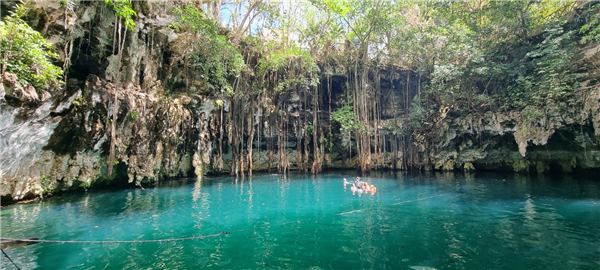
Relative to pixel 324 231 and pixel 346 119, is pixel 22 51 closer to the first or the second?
pixel 324 231

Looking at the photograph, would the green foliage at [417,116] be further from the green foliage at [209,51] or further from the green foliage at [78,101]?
the green foliage at [78,101]

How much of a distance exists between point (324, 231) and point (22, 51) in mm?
7348

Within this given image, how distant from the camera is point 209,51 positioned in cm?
1159

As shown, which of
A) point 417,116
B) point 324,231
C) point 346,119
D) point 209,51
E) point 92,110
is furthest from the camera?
point 346,119

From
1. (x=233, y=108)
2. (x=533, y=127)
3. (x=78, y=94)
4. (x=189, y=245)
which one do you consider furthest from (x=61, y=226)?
(x=533, y=127)

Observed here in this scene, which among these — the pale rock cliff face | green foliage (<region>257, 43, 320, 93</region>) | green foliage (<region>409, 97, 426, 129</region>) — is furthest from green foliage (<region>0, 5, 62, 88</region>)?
green foliage (<region>409, 97, 426, 129</region>)

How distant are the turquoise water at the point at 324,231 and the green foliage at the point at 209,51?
642 centimetres

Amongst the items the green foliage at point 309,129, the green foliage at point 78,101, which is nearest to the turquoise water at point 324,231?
the green foliage at point 78,101

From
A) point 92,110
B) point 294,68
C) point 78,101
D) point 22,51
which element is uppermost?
point 294,68

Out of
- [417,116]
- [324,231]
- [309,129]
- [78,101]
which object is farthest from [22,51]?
[417,116]

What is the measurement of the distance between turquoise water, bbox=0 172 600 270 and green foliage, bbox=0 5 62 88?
3.18 metres

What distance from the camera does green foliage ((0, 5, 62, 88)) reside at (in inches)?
212

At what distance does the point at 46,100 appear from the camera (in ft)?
22.3

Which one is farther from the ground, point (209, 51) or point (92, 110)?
point (209, 51)
